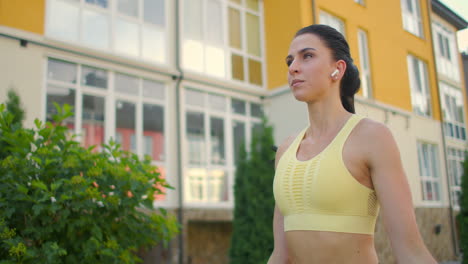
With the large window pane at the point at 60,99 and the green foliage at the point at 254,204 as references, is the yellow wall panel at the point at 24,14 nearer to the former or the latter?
the large window pane at the point at 60,99

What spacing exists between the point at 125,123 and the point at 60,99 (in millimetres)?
1490

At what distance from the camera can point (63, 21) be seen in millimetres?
8891

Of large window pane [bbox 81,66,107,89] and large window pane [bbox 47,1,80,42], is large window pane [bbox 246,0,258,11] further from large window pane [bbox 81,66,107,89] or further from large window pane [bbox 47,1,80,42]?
large window pane [bbox 47,1,80,42]

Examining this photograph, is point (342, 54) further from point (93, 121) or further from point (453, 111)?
point (453, 111)

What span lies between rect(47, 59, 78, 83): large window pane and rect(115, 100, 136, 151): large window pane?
44.8 inches

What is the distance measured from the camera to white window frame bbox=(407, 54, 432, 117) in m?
15.0

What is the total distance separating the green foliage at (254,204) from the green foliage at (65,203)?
11.8 feet

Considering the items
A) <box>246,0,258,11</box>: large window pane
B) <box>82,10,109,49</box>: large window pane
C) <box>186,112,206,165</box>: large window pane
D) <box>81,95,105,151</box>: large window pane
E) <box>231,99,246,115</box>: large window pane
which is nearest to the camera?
<box>81,95,105,151</box>: large window pane

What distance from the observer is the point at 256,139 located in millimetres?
8047

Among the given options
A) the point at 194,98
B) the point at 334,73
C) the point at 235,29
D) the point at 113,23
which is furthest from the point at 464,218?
the point at 334,73

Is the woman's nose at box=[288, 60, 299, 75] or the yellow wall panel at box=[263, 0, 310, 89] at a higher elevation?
the yellow wall panel at box=[263, 0, 310, 89]

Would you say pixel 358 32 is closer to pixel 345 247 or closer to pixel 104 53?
pixel 104 53

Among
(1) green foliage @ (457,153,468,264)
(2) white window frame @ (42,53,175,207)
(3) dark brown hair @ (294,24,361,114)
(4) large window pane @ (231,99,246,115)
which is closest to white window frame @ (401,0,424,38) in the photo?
(1) green foliage @ (457,153,468,264)

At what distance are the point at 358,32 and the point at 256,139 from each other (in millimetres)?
6772
